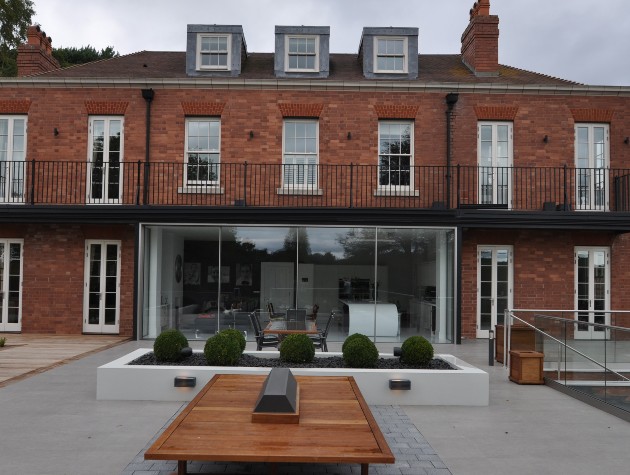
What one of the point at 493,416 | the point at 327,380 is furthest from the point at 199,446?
the point at 493,416

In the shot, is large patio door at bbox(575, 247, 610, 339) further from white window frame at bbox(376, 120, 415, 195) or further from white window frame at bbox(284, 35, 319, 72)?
white window frame at bbox(284, 35, 319, 72)

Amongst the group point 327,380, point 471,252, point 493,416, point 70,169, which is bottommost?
point 493,416

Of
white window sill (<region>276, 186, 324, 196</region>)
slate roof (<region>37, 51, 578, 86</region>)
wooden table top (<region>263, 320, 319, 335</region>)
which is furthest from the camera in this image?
slate roof (<region>37, 51, 578, 86</region>)

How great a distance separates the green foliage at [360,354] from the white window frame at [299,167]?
6.41 meters

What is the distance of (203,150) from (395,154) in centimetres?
455

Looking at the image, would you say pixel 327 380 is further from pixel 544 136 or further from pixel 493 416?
pixel 544 136

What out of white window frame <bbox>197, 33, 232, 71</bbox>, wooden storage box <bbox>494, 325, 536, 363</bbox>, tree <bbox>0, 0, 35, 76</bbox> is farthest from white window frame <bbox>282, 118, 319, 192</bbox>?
tree <bbox>0, 0, 35, 76</bbox>

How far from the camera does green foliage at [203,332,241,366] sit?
25.3 feet

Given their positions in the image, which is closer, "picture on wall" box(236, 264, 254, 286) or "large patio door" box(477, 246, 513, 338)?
"picture on wall" box(236, 264, 254, 286)

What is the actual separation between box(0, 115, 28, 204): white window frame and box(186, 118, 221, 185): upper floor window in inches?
153

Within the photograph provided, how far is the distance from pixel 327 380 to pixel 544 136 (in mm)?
10193

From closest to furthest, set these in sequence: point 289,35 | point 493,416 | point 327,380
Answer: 1. point 327,380
2. point 493,416
3. point 289,35

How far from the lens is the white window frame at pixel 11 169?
Answer: 13883 mm

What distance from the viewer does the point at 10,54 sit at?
2420cm
